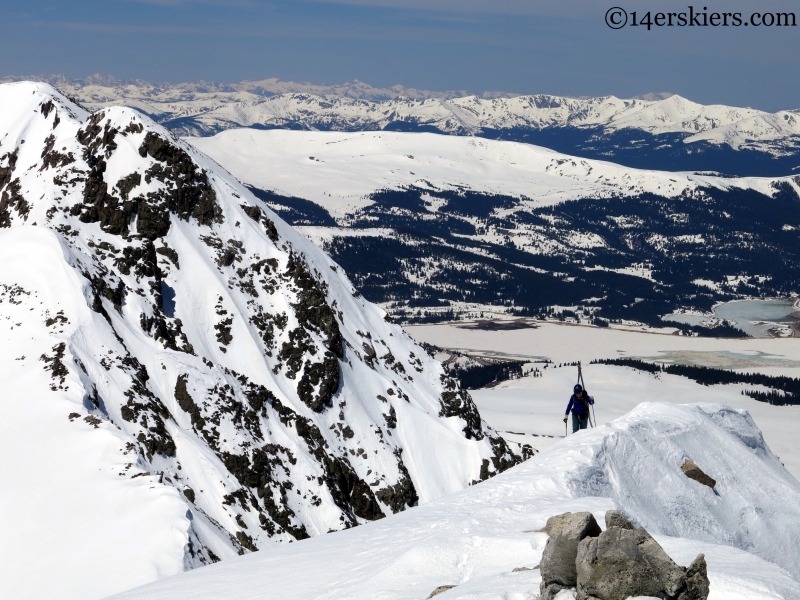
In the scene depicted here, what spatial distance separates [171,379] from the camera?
91.4 m

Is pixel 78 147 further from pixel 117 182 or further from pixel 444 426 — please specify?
pixel 444 426

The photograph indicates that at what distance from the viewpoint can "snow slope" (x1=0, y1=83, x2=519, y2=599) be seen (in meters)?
59.1

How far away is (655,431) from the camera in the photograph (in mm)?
56500

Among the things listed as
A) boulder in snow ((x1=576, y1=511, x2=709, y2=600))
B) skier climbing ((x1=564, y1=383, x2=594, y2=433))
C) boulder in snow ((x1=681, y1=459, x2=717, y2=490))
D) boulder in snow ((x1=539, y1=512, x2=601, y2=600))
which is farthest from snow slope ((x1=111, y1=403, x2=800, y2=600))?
skier climbing ((x1=564, y1=383, x2=594, y2=433))

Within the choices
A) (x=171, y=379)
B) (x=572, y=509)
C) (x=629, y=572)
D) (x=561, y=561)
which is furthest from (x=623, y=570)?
(x=171, y=379)

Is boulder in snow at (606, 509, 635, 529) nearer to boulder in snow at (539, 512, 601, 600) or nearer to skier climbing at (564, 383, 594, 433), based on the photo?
boulder in snow at (539, 512, 601, 600)

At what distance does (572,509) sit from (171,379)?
64.5 metres

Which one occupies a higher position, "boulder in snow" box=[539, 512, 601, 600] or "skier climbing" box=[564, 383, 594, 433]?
"boulder in snow" box=[539, 512, 601, 600]

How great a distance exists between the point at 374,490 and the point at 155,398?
3237 cm

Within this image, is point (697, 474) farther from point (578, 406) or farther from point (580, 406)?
point (578, 406)

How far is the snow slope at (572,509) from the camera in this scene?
98.2ft

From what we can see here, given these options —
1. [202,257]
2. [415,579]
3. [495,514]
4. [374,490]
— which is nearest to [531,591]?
[415,579]

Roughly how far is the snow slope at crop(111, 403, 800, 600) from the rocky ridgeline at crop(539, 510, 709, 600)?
5.47 ft

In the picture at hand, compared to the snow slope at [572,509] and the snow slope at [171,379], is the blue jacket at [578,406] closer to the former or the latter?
the snow slope at [572,509]
